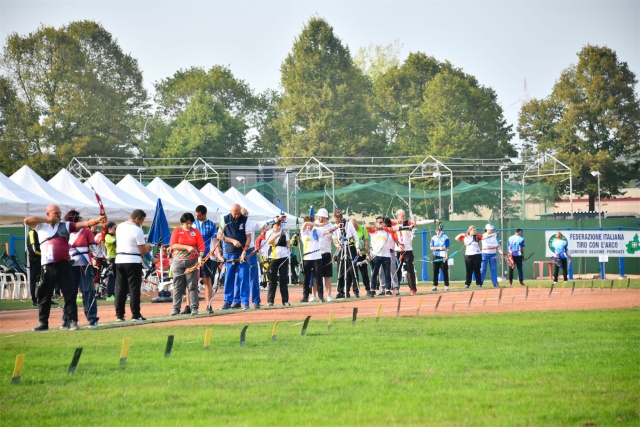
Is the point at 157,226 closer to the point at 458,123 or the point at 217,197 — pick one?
the point at 217,197

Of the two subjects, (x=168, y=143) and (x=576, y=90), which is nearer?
(x=576, y=90)

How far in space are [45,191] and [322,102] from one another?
44577 mm

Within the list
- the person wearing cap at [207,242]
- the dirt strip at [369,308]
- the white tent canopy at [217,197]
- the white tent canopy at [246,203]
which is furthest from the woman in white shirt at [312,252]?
the white tent canopy at [217,197]

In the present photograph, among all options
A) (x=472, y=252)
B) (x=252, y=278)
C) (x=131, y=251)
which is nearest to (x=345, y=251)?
(x=252, y=278)

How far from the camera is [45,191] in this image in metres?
32.6

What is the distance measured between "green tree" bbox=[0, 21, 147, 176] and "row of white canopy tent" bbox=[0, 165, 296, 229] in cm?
2238

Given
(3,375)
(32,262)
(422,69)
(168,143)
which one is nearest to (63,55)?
(168,143)

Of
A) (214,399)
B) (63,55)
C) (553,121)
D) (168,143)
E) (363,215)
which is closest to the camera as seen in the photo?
(214,399)

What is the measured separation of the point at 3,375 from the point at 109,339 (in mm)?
4281

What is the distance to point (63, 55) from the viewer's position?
220ft

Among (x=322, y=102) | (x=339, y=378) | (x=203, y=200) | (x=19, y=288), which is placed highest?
(x=322, y=102)

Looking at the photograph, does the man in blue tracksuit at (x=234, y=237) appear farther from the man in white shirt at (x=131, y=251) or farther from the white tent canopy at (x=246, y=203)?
the white tent canopy at (x=246, y=203)

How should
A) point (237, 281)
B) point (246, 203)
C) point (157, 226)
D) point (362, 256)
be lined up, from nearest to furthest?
point (237, 281) → point (157, 226) → point (362, 256) → point (246, 203)

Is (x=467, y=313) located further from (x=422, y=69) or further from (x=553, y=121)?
(x=422, y=69)
